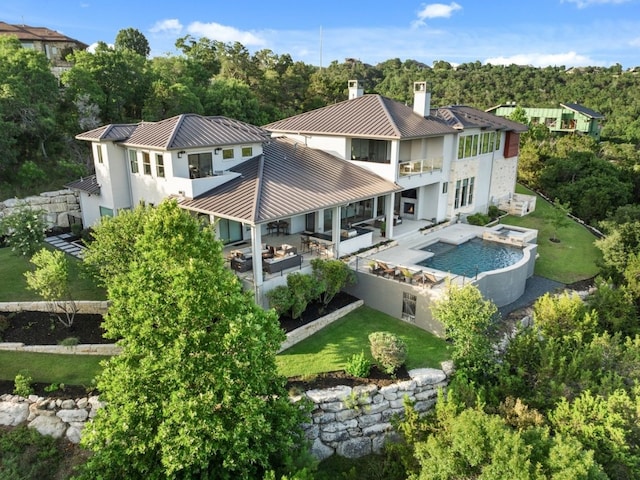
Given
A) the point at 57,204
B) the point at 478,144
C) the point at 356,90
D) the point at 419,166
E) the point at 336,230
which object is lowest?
the point at 57,204

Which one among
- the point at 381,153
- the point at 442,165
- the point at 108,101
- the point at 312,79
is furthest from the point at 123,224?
the point at 312,79

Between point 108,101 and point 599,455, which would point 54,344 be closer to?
point 599,455

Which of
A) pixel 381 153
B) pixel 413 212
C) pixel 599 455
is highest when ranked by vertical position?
pixel 381 153

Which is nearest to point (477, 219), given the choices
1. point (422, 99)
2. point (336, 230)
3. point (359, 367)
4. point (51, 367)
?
point (422, 99)

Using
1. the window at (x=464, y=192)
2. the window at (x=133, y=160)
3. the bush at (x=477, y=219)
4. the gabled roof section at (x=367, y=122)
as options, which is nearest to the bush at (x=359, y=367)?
the gabled roof section at (x=367, y=122)

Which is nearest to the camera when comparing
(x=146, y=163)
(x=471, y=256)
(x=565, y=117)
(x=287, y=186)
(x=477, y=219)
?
(x=287, y=186)

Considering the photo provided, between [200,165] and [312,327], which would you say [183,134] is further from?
[312,327]
